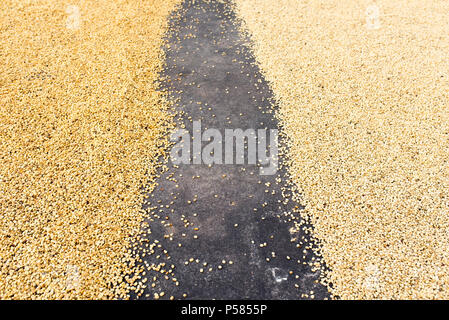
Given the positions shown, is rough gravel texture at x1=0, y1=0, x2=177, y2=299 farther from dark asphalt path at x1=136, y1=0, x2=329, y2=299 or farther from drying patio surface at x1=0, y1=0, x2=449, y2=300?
dark asphalt path at x1=136, y1=0, x2=329, y2=299

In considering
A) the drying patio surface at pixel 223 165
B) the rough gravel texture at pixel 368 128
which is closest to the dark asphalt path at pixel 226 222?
the drying patio surface at pixel 223 165

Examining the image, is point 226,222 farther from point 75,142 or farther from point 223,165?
point 75,142

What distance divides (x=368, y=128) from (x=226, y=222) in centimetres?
275

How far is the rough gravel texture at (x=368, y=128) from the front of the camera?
373 cm

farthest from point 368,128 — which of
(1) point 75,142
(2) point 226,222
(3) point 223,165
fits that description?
(1) point 75,142

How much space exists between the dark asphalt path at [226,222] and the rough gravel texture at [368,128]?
13.8 inches

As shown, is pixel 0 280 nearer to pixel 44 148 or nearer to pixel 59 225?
pixel 59 225

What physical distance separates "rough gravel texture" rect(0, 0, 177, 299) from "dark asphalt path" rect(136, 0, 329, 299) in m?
0.40

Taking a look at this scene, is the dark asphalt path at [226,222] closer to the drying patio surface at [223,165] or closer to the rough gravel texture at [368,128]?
the drying patio surface at [223,165]

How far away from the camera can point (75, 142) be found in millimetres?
4988

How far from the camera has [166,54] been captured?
22.6 feet

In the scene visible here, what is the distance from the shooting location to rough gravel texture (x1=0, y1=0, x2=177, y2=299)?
3678mm

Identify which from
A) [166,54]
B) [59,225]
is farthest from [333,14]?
[59,225]

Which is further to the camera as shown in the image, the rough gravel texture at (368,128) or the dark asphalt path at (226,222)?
the rough gravel texture at (368,128)
